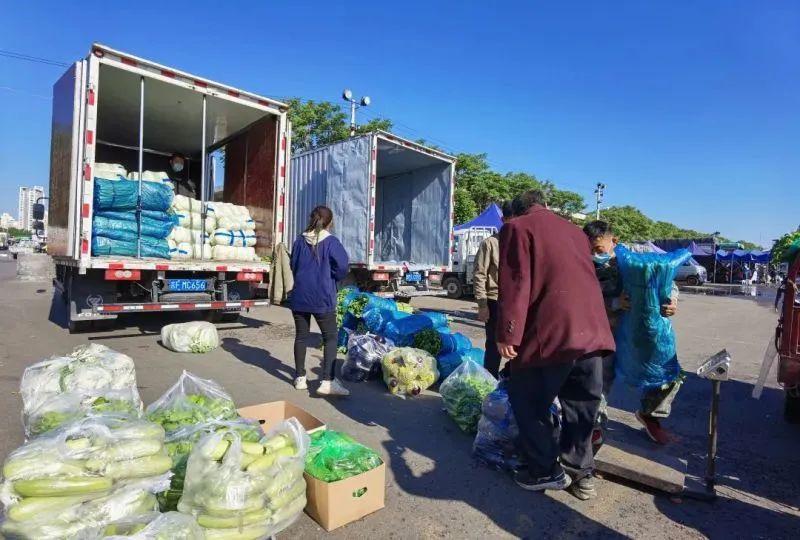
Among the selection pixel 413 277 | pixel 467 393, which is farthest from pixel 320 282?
pixel 413 277

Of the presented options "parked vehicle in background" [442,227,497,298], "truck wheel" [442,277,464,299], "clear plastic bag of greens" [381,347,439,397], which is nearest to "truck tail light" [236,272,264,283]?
"clear plastic bag of greens" [381,347,439,397]

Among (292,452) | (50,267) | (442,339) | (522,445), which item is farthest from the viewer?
(50,267)

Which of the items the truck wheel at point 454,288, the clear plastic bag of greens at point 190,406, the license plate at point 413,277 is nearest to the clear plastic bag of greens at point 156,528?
the clear plastic bag of greens at point 190,406

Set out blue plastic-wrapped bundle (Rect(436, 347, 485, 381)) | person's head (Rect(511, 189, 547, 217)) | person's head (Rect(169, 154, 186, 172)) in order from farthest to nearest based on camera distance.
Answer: person's head (Rect(169, 154, 186, 172)), blue plastic-wrapped bundle (Rect(436, 347, 485, 381)), person's head (Rect(511, 189, 547, 217))

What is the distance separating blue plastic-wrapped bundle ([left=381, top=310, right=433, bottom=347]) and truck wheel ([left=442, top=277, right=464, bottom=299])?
9.84 m

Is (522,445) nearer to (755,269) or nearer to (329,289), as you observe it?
(329,289)

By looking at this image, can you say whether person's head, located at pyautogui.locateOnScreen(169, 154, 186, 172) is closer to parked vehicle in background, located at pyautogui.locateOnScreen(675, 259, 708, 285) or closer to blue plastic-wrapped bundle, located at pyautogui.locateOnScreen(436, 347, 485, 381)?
blue plastic-wrapped bundle, located at pyautogui.locateOnScreen(436, 347, 485, 381)

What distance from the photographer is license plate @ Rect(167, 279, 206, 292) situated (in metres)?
6.49

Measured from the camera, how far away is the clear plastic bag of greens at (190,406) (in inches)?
95.0

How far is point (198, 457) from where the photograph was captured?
Answer: 1.91m

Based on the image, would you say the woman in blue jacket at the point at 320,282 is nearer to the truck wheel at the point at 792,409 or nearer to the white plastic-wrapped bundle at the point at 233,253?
the white plastic-wrapped bundle at the point at 233,253

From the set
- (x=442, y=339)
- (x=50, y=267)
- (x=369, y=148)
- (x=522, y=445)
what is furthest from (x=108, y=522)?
(x=50, y=267)

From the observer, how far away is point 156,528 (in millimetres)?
1636

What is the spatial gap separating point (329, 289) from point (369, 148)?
16.0ft
